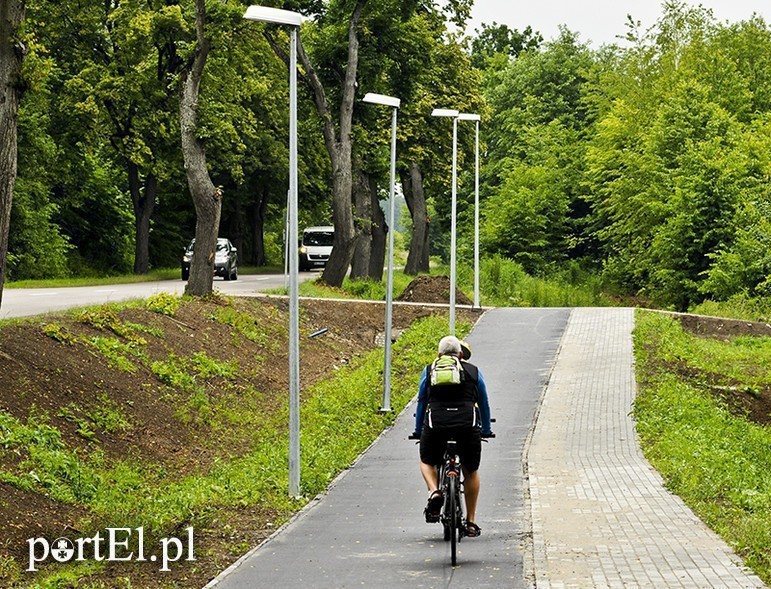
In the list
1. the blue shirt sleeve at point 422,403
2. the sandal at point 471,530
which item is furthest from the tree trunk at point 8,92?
the sandal at point 471,530

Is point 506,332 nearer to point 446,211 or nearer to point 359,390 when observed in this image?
point 359,390

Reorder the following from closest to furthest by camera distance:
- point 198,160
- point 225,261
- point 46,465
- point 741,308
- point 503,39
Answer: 1. point 46,465
2. point 198,160
3. point 741,308
4. point 225,261
5. point 503,39

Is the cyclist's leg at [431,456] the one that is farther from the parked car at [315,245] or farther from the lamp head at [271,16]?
the parked car at [315,245]

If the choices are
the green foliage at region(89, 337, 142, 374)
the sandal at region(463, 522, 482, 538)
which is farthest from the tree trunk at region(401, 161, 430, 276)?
the sandal at region(463, 522, 482, 538)

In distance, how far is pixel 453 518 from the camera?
10539mm

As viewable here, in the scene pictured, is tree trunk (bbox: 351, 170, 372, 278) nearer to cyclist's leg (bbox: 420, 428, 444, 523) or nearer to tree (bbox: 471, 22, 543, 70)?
cyclist's leg (bbox: 420, 428, 444, 523)

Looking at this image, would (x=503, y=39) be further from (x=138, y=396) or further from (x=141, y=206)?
(x=138, y=396)

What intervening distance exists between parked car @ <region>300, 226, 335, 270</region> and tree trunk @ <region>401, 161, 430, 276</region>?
6353mm

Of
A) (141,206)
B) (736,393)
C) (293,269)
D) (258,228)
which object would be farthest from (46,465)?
(258,228)

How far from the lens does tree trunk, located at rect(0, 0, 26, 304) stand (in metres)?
16.5

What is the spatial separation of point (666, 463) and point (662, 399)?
6.73 metres

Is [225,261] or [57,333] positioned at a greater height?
[57,333]

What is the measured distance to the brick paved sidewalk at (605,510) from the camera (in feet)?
31.9

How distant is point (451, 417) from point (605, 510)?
305 centimetres
